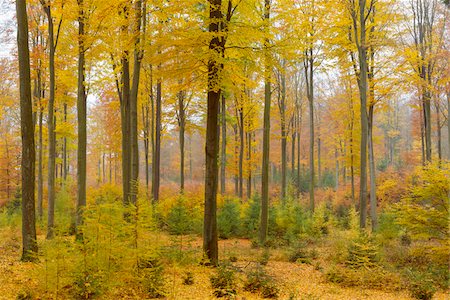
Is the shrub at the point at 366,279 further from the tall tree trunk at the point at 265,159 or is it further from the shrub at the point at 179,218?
A: the shrub at the point at 179,218

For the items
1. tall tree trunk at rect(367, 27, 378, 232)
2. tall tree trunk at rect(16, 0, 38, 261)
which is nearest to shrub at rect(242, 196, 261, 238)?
tall tree trunk at rect(367, 27, 378, 232)

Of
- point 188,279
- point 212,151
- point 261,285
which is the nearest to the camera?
point 261,285

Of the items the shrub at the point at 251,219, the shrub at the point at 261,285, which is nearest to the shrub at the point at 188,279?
the shrub at the point at 261,285

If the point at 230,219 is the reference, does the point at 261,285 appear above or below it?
above

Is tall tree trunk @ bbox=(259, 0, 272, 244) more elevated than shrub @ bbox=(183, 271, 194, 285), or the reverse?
tall tree trunk @ bbox=(259, 0, 272, 244)

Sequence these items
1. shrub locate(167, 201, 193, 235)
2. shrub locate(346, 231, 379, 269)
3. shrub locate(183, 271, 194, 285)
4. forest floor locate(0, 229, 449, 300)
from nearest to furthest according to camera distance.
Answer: forest floor locate(0, 229, 449, 300), shrub locate(183, 271, 194, 285), shrub locate(346, 231, 379, 269), shrub locate(167, 201, 193, 235)

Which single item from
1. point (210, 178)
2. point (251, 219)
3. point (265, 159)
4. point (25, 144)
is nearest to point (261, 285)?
point (210, 178)

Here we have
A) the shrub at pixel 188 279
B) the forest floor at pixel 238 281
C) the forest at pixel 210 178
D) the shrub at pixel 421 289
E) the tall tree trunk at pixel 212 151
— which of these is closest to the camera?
the forest floor at pixel 238 281

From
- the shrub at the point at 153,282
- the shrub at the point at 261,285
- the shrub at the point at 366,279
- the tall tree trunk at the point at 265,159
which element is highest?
the tall tree trunk at the point at 265,159

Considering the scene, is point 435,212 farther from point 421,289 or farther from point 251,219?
point 251,219

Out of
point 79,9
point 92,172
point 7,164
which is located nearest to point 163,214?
point 79,9

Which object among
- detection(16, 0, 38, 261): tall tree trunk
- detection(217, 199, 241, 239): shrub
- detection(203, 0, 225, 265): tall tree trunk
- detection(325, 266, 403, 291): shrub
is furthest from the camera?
detection(217, 199, 241, 239): shrub

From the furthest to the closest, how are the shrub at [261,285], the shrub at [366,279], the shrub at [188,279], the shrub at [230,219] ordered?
the shrub at [230,219] < the shrub at [366,279] < the shrub at [188,279] < the shrub at [261,285]

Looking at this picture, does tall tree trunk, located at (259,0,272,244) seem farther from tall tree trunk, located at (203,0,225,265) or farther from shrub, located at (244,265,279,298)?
shrub, located at (244,265,279,298)
